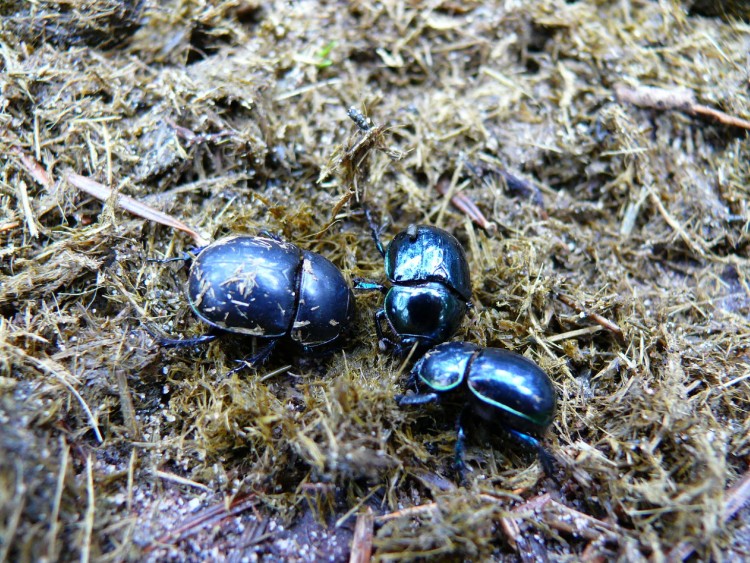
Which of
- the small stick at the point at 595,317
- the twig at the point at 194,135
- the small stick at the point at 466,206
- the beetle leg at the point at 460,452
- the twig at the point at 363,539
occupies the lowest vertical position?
the twig at the point at 363,539

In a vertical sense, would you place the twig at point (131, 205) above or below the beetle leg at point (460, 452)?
above

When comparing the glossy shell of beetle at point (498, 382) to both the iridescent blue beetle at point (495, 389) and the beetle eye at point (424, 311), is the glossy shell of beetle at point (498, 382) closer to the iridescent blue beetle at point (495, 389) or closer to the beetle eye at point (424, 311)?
the iridescent blue beetle at point (495, 389)

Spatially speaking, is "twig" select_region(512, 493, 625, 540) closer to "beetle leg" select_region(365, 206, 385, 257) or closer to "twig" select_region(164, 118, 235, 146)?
"beetle leg" select_region(365, 206, 385, 257)

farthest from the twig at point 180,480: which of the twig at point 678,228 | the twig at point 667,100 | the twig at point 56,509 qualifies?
the twig at point 667,100

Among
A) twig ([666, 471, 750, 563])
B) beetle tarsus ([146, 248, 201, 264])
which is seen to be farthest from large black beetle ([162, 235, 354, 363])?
twig ([666, 471, 750, 563])

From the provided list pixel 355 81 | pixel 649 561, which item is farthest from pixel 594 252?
pixel 355 81

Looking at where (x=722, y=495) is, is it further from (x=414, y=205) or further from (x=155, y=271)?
(x=155, y=271)

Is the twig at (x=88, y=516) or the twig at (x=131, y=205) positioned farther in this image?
the twig at (x=131, y=205)
